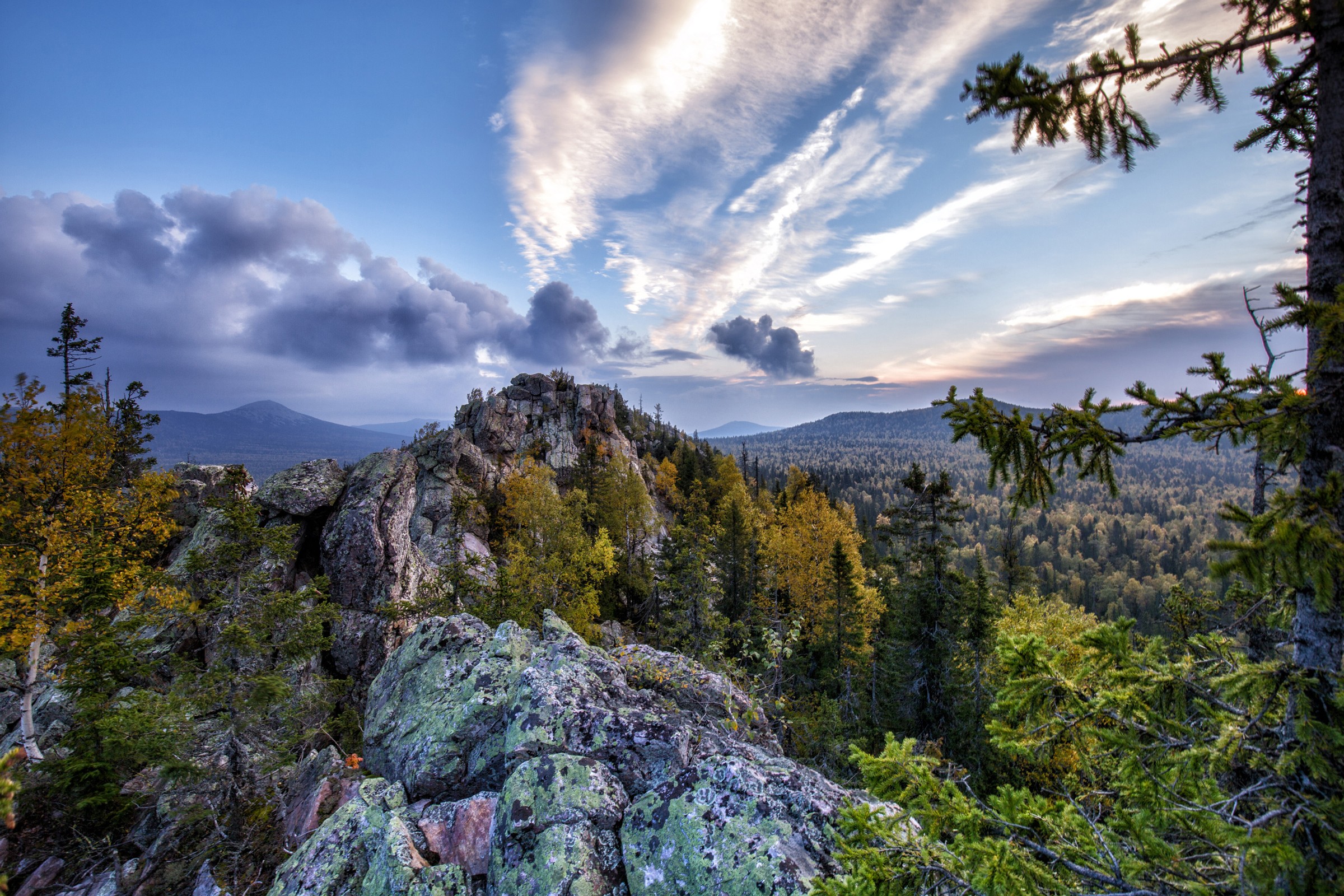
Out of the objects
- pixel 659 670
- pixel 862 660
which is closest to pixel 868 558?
pixel 862 660

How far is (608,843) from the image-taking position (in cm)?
630

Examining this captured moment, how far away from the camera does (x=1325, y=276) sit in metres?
3.25

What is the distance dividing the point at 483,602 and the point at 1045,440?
19581 millimetres

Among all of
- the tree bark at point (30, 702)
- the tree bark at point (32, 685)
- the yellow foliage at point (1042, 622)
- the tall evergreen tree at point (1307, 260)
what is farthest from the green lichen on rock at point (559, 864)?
the yellow foliage at point (1042, 622)

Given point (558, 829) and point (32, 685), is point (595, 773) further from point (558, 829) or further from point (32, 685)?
point (32, 685)

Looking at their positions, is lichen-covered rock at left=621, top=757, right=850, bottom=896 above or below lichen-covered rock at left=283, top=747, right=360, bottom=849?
above

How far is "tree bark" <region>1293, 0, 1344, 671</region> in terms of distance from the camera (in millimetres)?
3135

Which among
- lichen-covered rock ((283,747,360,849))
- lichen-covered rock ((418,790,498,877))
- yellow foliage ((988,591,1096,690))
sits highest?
lichen-covered rock ((418,790,498,877))

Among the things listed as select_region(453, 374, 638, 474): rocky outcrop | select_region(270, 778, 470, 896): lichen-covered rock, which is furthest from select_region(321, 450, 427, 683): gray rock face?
select_region(453, 374, 638, 474): rocky outcrop

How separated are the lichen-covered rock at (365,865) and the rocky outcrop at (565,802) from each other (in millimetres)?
19

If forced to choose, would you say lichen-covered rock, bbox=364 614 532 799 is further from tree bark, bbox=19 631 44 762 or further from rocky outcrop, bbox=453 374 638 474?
rocky outcrop, bbox=453 374 638 474

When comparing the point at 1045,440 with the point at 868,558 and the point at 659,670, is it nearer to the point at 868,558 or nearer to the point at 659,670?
the point at 659,670

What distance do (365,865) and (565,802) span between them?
2.85 metres

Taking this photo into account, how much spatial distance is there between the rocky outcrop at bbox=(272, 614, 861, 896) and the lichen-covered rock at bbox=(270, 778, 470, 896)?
19 millimetres
